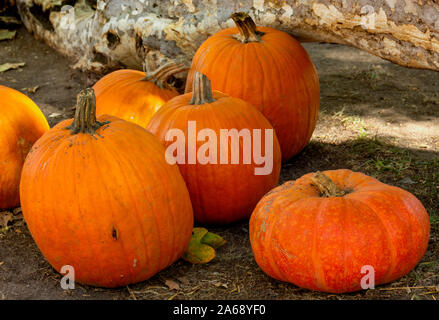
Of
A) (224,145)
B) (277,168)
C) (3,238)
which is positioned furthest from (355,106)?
(3,238)

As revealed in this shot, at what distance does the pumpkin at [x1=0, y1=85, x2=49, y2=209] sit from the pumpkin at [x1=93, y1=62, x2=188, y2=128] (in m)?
0.46

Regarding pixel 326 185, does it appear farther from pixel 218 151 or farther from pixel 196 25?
pixel 196 25

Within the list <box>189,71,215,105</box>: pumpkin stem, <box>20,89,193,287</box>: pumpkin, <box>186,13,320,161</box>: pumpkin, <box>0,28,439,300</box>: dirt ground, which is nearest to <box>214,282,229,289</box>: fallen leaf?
<box>0,28,439,300</box>: dirt ground

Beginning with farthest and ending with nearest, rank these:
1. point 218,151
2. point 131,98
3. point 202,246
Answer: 1. point 131,98
2. point 218,151
3. point 202,246

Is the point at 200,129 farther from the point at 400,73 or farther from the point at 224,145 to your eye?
the point at 400,73

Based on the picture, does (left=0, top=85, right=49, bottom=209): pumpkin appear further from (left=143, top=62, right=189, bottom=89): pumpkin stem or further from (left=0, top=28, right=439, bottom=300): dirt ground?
(left=143, top=62, right=189, bottom=89): pumpkin stem

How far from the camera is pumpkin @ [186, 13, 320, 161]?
369 cm

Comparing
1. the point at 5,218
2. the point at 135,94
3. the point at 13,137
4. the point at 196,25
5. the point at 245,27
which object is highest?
the point at 245,27

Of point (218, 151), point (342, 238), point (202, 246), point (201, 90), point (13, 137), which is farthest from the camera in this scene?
point (13, 137)

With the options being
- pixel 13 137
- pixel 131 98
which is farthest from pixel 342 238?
pixel 13 137

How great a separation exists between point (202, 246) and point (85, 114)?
2.94ft

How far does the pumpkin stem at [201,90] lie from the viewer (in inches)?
126

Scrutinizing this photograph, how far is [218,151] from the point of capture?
10.2ft

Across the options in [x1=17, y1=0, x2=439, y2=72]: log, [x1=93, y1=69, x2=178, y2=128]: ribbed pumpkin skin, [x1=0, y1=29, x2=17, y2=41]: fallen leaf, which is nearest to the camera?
[x1=17, y1=0, x2=439, y2=72]: log
